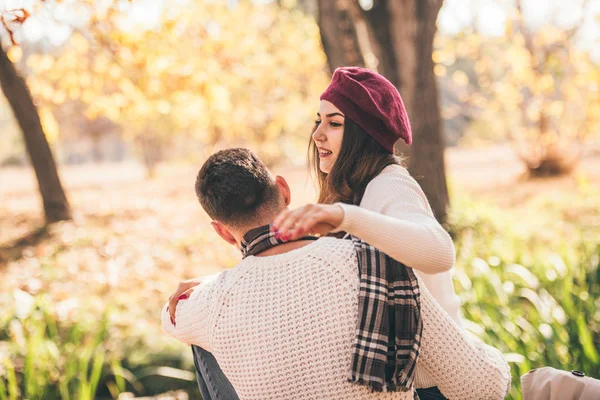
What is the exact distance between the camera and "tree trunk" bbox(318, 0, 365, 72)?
214 inches

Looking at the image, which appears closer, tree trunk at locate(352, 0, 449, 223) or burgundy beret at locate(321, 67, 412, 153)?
burgundy beret at locate(321, 67, 412, 153)

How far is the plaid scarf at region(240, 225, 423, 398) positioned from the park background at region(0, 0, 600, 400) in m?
1.44

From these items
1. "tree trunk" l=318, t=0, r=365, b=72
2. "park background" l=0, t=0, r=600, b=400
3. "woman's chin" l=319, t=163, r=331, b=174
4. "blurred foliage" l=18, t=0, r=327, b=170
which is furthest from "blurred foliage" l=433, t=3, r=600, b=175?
"woman's chin" l=319, t=163, r=331, b=174

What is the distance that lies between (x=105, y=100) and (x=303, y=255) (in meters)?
6.93

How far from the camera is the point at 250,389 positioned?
162cm

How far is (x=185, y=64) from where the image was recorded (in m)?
7.02

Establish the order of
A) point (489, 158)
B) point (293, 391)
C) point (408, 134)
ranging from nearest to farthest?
1. point (293, 391)
2. point (408, 134)
3. point (489, 158)

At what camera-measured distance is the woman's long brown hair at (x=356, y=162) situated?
6.83 ft

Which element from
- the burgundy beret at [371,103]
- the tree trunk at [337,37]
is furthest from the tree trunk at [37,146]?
the burgundy beret at [371,103]

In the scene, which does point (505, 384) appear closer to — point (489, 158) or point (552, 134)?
point (552, 134)

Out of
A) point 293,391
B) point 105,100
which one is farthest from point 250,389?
point 105,100

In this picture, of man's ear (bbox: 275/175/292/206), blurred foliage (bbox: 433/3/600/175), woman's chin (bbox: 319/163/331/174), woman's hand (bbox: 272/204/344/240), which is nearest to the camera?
woman's hand (bbox: 272/204/344/240)

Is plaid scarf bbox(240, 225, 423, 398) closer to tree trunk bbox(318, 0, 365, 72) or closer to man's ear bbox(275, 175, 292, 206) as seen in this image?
man's ear bbox(275, 175, 292, 206)

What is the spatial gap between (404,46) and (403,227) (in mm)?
4248
